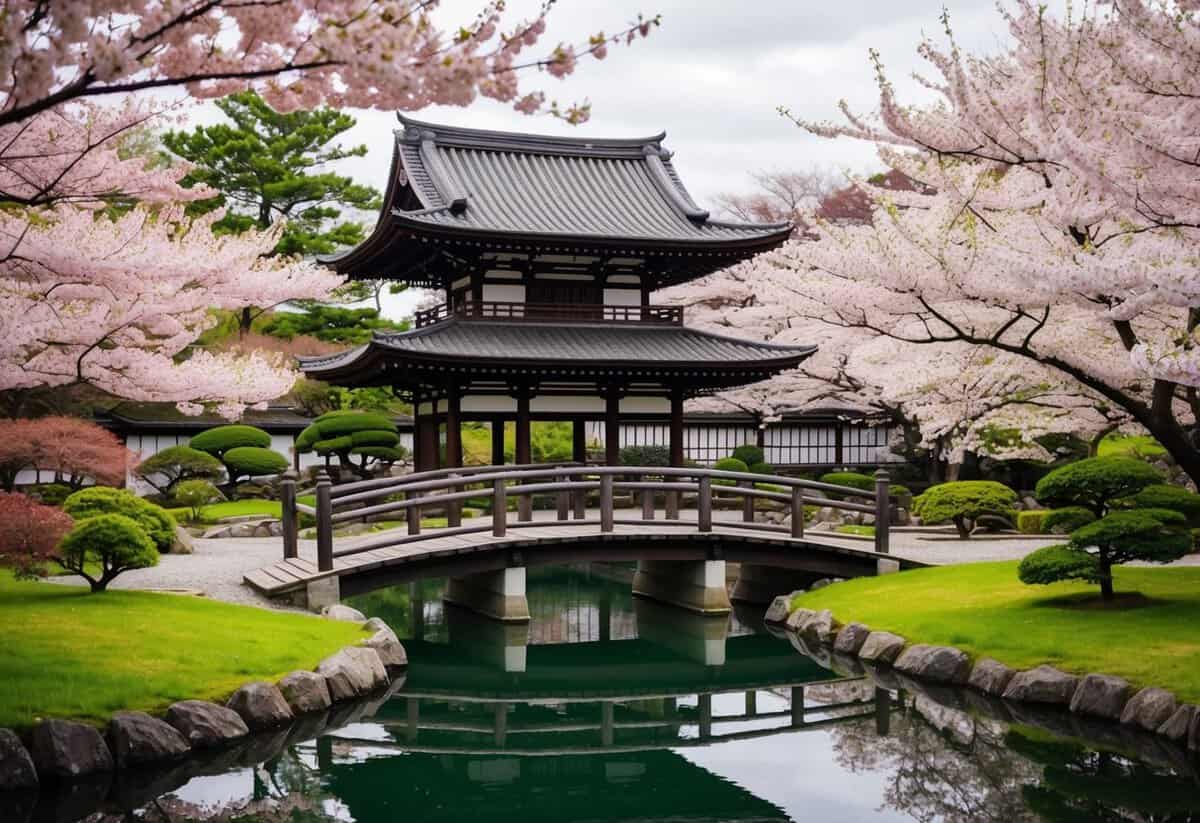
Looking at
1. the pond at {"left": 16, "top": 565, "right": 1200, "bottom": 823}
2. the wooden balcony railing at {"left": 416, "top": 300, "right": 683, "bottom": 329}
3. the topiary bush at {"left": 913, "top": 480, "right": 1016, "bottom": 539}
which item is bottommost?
the pond at {"left": 16, "top": 565, "right": 1200, "bottom": 823}

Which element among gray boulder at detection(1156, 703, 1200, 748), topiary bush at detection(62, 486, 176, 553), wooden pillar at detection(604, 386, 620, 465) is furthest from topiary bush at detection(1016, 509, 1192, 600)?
topiary bush at detection(62, 486, 176, 553)

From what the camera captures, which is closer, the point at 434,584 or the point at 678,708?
the point at 678,708

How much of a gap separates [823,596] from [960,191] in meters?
6.02

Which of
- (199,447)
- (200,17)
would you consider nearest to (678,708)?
(200,17)

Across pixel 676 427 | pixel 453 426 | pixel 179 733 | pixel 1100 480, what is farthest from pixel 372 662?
pixel 676 427

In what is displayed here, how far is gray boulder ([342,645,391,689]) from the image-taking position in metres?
10.8

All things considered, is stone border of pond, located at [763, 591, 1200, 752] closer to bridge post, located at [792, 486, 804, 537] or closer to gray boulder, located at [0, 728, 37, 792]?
bridge post, located at [792, 486, 804, 537]

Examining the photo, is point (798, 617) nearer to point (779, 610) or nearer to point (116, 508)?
point (779, 610)

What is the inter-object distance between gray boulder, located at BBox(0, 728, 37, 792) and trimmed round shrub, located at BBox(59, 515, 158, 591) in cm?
367

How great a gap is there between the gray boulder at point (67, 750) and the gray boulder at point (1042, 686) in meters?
7.52

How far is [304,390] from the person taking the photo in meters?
30.0

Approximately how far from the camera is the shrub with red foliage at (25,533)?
1008 cm

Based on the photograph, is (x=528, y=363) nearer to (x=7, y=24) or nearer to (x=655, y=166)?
(x=655, y=166)

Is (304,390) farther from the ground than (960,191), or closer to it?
closer to it
